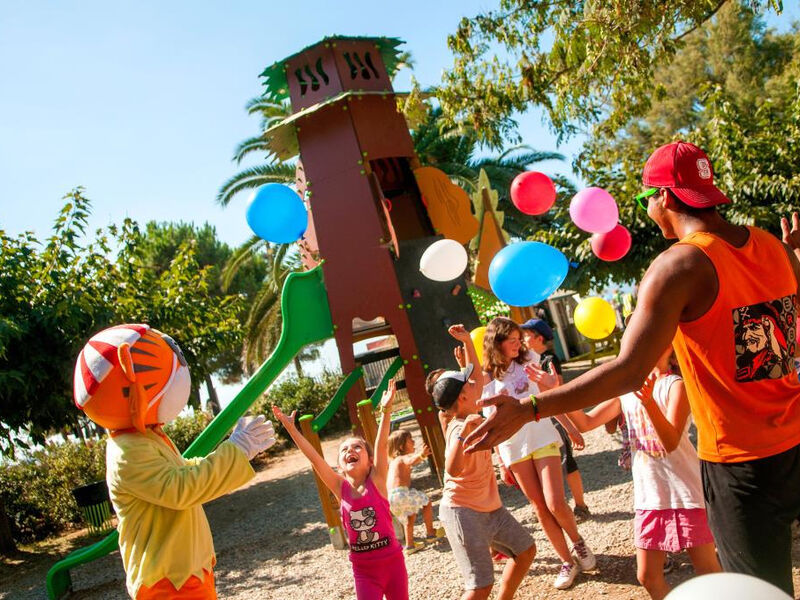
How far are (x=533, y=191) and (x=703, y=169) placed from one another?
16.3 feet

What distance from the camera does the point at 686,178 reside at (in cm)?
223

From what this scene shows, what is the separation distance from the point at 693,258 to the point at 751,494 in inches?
28.0

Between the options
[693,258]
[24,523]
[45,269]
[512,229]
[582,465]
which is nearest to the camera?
[693,258]

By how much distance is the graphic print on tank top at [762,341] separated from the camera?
6.77 ft

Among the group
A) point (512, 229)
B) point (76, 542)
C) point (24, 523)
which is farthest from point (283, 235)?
point (512, 229)

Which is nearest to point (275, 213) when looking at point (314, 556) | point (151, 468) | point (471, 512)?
point (314, 556)

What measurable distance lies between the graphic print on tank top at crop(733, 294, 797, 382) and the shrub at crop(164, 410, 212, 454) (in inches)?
659

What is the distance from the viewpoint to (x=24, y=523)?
1251cm

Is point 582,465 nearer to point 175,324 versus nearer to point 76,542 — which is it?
point 175,324

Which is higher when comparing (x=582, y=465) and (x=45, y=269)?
(x=45, y=269)

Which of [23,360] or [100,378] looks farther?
[23,360]

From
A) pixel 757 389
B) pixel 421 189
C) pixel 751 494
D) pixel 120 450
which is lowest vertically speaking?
pixel 751 494

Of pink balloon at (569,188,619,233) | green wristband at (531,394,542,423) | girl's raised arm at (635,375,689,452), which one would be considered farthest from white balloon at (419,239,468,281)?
green wristband at (531,394,542,423)

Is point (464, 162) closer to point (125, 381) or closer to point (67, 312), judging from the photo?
point (67, 312)
